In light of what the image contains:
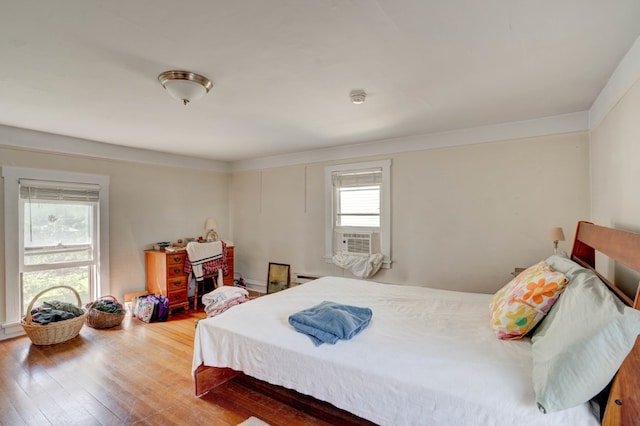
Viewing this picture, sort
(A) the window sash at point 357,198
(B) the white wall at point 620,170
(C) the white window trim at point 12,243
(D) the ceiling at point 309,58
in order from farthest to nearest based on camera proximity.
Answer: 1. (A) the window sash at point 357,198
2. (C) the white window trim at point 12,243
3. (B) the white wall at point 620,170
4. (D) the ceiling at point 309,58

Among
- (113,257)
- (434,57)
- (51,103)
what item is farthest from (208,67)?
(113,257)

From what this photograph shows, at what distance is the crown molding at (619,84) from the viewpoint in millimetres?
1821

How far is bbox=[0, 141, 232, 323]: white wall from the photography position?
12.6 feet

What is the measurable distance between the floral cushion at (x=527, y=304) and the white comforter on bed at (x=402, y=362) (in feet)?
0.25

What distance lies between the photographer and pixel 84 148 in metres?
4.02

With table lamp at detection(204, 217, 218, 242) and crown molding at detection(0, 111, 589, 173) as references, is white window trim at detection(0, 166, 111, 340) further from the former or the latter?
table lamp at detection(204, 217, 218, 242)

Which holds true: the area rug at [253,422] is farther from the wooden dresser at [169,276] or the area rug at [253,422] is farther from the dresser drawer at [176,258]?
the dresser drawer at [176,258]

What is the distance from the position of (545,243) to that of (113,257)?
528 centimetres

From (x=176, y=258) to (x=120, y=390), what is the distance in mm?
2199

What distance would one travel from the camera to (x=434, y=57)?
1959 millimetres

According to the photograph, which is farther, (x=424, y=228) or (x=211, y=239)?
(x=211, y=239)

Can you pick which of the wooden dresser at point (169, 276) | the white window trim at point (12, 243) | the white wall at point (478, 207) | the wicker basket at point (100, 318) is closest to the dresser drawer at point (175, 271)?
the wooden dresser at point (169, 276)

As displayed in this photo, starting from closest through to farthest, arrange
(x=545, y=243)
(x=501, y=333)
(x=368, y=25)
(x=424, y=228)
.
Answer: (x=368, y=25), (x=501, y=333), (x=545, y=243), (x=424, y=228)

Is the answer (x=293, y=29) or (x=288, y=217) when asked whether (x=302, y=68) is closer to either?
(x=293, y=29)
